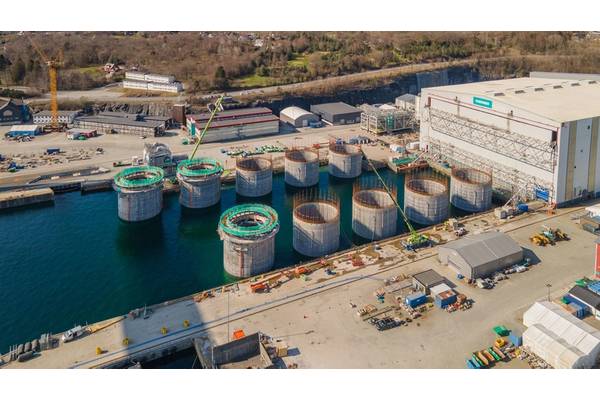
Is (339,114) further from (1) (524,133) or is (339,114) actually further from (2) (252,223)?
(2) (252,223)

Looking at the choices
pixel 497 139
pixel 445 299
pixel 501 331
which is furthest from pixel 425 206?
pixel 501 331

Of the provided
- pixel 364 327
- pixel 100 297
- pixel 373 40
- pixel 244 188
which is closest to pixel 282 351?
pixel 364 327

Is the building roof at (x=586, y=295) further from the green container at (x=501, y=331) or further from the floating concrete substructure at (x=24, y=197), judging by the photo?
the floating concrete substructure at (x=24, y=197)

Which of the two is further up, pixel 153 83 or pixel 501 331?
pixel 153 83

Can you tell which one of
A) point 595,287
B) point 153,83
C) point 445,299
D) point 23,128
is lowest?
point 445,299

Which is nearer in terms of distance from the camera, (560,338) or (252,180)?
(560,338)

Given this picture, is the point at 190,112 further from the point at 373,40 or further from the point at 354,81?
the point at 373,40

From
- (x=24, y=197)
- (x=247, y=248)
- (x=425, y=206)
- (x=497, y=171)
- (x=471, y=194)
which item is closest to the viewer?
(x=247, y=248)

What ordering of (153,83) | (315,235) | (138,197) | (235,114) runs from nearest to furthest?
(315,235) → (138,197) → (235,114) → (153,83)
